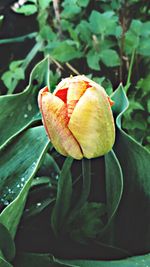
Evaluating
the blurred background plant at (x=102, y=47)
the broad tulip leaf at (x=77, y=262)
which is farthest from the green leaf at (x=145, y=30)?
the broad tulip leaf at (x=77, y=262)

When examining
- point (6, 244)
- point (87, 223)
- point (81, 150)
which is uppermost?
point (81, 150)

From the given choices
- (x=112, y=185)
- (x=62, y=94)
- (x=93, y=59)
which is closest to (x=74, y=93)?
(x=62, y=94)

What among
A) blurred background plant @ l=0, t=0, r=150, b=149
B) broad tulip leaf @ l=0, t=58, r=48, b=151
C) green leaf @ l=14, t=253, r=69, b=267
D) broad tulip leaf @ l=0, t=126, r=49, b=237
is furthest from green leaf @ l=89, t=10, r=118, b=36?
green leaf @ l=14, t=253, r=69, b=267

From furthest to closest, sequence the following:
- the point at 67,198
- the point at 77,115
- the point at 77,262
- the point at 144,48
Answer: the point at 144,48, the point at 67,198, the point at 77,262, the point at 77,115

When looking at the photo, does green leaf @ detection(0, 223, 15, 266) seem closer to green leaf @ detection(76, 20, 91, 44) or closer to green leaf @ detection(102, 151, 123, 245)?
green leaf @ detection(102, 151, 123, 245)

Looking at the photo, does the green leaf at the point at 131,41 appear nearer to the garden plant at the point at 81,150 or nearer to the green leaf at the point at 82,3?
the garden plant at the point at 81,150

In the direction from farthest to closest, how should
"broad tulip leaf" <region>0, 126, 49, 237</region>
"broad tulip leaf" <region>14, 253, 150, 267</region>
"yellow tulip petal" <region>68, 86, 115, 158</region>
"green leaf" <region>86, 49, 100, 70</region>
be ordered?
"green leaf" <region>86, 49, 100, 70</region> < "broad tulip leaf" <region>0, 126, 49, 237</region> < "broad tulip leaf" <region>14, 253, 150, 267</region> < "yellow tulip petal" <region>68, 86, 115, 158</region>

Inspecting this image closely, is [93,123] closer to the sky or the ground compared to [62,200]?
closer to the sky

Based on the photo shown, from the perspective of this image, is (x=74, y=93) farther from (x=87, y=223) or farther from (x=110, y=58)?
(x=110, y=58)
